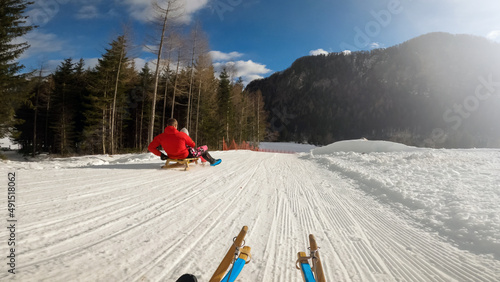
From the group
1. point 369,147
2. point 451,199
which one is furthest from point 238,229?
point 369,147

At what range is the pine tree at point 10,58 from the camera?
11.2m

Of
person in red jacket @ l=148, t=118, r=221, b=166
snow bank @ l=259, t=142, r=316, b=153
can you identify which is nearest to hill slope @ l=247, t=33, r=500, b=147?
snow bank @ l=259, t=142, r=316, b=153

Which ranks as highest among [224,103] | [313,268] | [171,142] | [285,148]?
[224,103]

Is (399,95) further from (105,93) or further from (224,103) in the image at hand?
(105,93)

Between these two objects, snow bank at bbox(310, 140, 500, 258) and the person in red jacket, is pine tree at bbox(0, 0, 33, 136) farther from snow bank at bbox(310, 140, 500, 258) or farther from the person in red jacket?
snow bank at bbox(310, 140, 500, 258)

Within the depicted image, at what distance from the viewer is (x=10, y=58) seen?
455 inches

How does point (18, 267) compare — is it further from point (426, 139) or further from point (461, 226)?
point (426, 139)

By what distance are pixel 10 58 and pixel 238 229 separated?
16.9 metres

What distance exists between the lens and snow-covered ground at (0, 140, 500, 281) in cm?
156

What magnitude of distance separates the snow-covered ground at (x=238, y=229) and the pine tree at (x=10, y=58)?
12.3 metres

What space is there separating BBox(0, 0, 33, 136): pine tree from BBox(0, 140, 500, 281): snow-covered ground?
12310mm

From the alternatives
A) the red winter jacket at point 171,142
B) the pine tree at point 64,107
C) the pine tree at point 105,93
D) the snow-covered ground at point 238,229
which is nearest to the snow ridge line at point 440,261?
the snow-covered ground at point 238,229

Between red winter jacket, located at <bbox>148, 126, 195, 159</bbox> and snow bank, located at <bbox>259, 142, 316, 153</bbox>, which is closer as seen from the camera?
red winter jacket, located at <bbox>148, 126, 195, 159</bbox>

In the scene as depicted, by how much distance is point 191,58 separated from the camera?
17.8 metres
